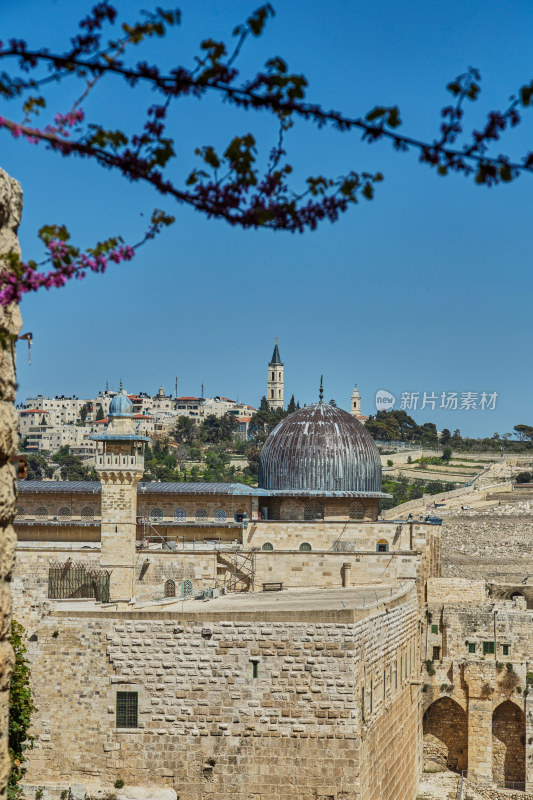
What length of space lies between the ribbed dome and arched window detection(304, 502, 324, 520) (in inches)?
18.5

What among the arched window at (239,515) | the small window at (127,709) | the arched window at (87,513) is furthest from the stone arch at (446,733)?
the small window at (127,709)

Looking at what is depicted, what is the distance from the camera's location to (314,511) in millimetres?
34156

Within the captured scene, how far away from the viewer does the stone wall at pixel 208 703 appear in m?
16.5

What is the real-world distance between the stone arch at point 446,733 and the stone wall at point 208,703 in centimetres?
1272

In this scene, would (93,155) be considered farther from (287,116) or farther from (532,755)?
(532,755)

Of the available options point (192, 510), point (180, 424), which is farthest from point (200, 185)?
point (180, 424)

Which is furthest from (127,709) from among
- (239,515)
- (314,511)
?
(314,511)

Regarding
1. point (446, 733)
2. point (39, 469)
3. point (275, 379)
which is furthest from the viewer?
point (275, 379)

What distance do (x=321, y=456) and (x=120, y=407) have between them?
28.9 feet

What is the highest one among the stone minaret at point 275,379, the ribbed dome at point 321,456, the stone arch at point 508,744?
the stone minaret at point 275,379

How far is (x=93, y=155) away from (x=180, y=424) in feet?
395

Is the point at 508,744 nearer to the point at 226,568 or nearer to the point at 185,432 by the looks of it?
the point at 226,568

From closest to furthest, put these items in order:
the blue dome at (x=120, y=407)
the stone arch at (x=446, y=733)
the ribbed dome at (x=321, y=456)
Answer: the blue dome at (x=120, y=407), the stone arch at (x=446, y=733), the ribbed dome at (x=321, y=456)

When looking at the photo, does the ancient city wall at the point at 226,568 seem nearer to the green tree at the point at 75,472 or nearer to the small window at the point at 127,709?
the small window at the point at 127,709
